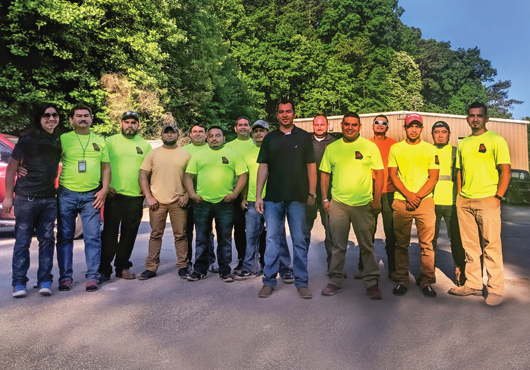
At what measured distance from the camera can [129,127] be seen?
593cm

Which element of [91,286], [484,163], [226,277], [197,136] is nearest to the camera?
[484,163]

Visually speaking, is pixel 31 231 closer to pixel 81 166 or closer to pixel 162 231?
pixel 81 166

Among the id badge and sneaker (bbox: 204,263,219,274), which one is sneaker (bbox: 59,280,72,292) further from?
sneaker (bbox: 204,263,219,274)

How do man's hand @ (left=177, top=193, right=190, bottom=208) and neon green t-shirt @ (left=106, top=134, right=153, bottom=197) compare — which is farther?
man's hand @ (left=177, top=193, right=190, bottom=208)

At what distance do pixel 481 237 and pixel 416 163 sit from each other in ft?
3.71

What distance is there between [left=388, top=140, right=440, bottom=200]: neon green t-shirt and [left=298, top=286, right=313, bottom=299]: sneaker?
62.9 inches

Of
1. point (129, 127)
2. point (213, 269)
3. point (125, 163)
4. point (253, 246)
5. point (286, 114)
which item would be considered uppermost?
point (286, 114)

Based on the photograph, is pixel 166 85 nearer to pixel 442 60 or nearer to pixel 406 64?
pixel 406 64

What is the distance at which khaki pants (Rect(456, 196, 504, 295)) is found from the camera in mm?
4879

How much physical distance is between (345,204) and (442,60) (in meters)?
69.2

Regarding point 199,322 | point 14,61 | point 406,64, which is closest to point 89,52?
point 14,61

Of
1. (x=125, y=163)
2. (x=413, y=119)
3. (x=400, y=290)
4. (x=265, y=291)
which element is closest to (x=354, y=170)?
(x=413, y=119)

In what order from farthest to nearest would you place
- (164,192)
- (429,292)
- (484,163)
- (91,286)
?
(164,192), (91,286), (429,292), (484,163)

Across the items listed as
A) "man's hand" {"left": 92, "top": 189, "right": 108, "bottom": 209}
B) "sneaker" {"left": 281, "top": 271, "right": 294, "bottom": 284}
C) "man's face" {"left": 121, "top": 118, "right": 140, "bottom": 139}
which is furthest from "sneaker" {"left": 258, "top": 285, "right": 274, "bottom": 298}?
"man's face" {"left": 121, "top": 118, "right": 140, "bottom": 139}
